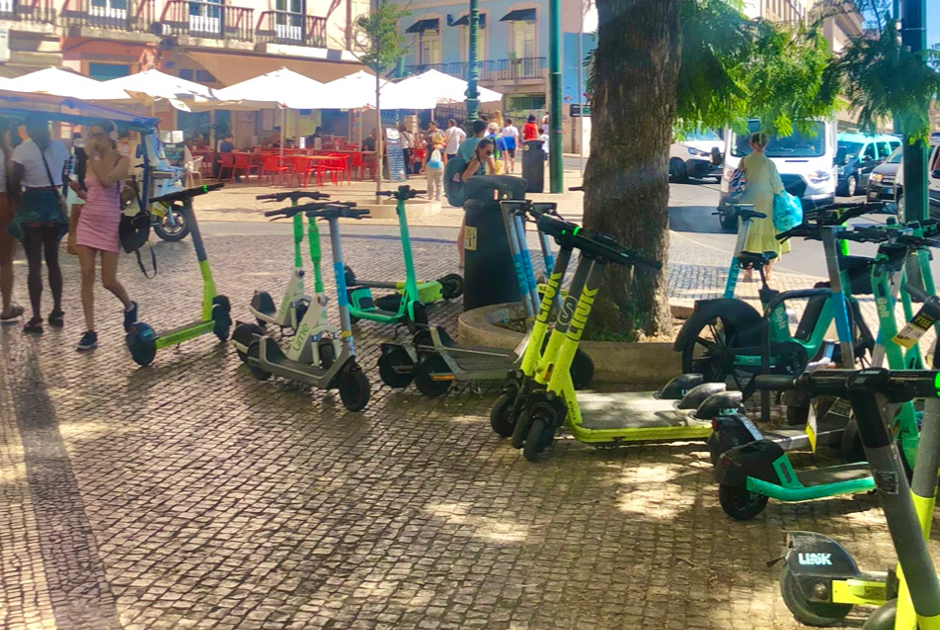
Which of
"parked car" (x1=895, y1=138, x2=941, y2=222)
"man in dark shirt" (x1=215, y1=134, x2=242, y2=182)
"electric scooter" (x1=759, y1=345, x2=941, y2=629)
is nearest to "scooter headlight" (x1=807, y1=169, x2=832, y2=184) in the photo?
"parked car" (x1=895, y1=138, x2=941, y2=222)

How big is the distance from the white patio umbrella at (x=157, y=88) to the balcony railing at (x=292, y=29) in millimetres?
16530

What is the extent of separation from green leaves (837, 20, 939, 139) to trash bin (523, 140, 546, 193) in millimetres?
18233

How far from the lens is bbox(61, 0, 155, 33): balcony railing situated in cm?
3606

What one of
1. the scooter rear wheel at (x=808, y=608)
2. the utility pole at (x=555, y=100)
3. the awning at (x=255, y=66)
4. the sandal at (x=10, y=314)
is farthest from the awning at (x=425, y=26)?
the scooter rear wheel at (x=808, y=608)

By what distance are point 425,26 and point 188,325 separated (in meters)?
52.1

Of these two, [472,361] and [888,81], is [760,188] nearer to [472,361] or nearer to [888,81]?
[472,361]

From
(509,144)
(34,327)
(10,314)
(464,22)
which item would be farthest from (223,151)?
(464,22)

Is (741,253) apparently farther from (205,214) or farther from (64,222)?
(205,214)

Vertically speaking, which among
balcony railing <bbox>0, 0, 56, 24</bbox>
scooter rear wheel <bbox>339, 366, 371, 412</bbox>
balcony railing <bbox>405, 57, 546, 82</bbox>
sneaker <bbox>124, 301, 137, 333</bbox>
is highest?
balcony railing <bbox>405, 57, 546, 82</bbox>

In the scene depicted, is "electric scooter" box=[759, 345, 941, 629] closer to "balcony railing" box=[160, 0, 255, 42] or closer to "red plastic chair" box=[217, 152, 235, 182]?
"red plastic chair" box=[217, 152, 235, 182]

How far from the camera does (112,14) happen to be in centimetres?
3719

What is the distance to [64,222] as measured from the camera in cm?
973

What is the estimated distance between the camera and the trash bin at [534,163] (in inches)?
950

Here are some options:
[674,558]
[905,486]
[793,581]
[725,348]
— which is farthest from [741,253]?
[905,486]
